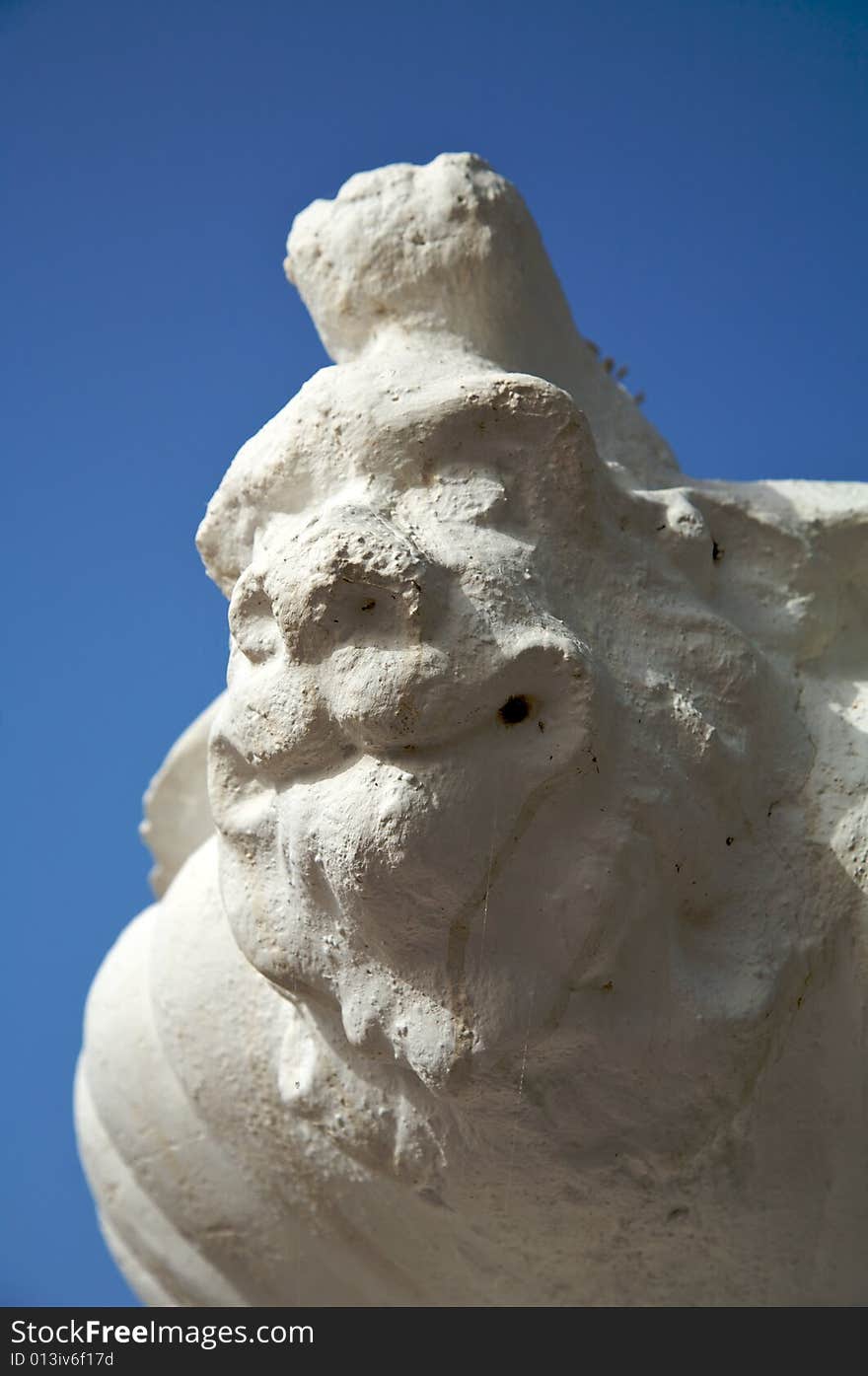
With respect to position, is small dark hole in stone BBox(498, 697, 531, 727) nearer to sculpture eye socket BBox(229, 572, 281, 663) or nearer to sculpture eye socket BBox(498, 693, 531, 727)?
sculpture eye socket BBox(498, 693, 531, 727)

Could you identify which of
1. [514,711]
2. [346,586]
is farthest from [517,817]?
[346,586]

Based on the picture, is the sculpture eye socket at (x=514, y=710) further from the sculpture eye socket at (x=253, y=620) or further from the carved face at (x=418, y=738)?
the sculpture eye socket at (x=253, y=620)

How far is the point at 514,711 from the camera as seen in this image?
884 millimetres

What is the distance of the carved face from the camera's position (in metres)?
0.86

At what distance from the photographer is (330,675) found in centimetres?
87

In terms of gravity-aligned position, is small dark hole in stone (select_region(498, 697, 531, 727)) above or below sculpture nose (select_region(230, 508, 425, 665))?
below

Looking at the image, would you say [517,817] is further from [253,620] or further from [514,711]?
[253,620]

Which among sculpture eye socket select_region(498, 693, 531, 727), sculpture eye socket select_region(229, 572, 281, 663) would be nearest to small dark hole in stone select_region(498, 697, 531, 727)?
sculpture eye socket select_region(498, 693, 531, 727)

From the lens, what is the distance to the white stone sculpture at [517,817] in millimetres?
875

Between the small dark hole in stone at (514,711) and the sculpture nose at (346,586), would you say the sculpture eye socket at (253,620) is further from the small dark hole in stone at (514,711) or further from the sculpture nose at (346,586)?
the small dark hole in stone at (514,711)

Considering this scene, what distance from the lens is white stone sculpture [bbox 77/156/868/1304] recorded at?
0.88 m

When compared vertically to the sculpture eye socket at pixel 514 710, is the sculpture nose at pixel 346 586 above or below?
above

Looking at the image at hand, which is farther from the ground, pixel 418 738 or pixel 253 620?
pixel 253 620

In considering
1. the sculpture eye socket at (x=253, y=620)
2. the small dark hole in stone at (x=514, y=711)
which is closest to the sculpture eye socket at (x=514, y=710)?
the small dark hole in stone at (x=514, y=711)
